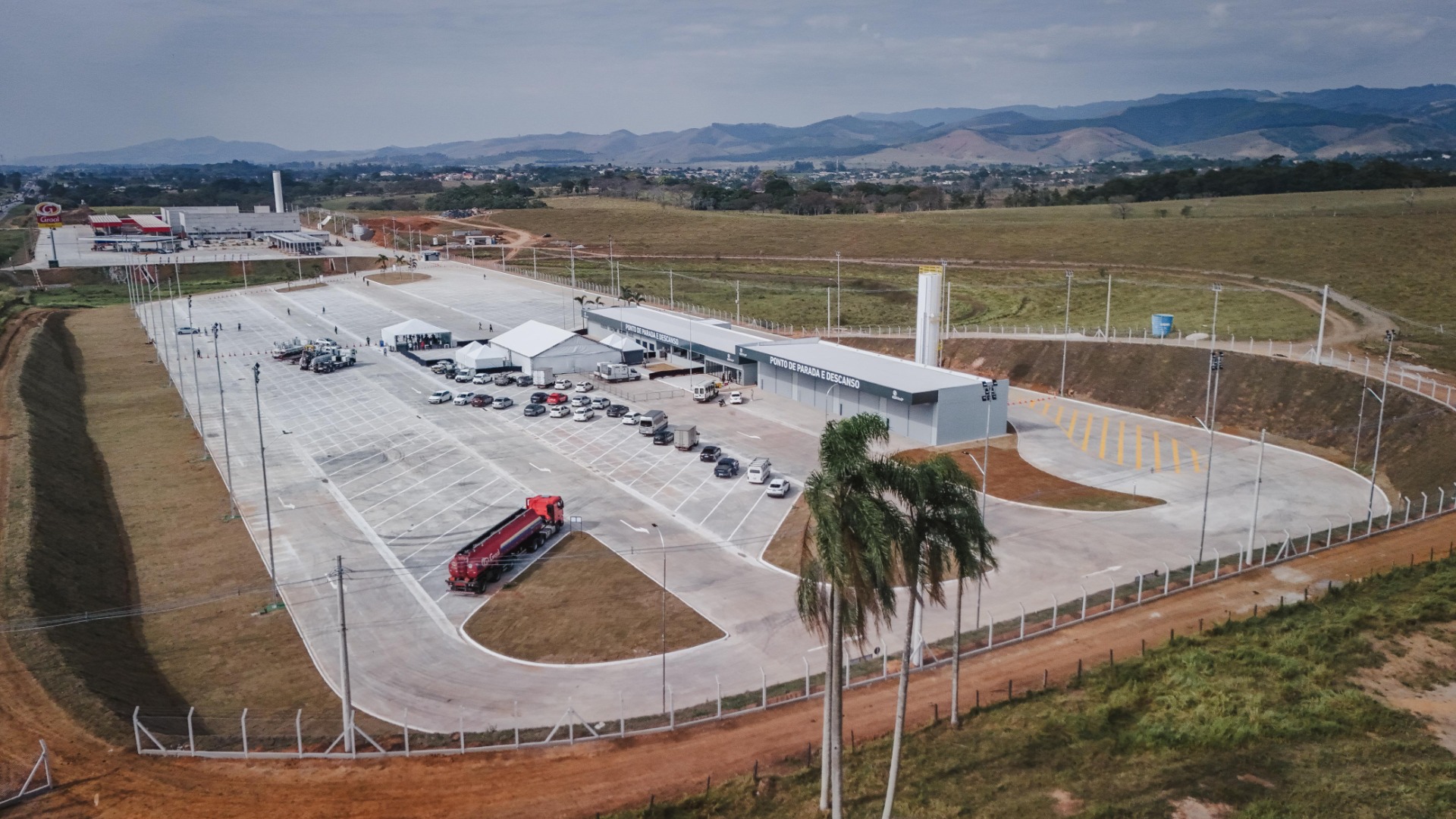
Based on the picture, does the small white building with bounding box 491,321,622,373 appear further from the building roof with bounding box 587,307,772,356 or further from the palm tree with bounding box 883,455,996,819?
the palm tree with bounding box 883,455,996,819

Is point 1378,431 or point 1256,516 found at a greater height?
point 1378,431

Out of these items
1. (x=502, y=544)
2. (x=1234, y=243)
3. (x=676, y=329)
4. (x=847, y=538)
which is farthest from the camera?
(x=1234, y=243)

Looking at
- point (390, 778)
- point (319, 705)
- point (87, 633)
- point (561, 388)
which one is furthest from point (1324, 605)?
point (561, 388)

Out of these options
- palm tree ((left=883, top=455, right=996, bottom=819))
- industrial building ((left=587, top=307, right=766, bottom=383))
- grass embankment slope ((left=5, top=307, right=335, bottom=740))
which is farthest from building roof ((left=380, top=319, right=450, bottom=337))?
palm tree ((left=883, top=455, right=996, bottom=819))

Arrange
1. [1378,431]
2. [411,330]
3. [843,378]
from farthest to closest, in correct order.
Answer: [411,330] < [843,378] < [1378,431]

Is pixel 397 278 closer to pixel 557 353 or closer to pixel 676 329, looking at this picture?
pixel 676 329

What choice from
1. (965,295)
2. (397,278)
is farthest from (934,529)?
(397,278)

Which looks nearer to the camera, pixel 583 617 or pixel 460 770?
pixel 460 770
